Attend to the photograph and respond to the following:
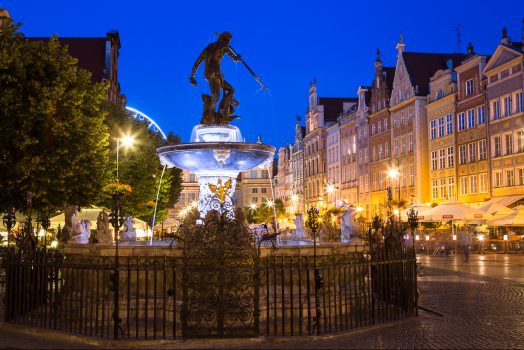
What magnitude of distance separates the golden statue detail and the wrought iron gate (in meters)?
7.12

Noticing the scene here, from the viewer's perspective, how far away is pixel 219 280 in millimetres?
10523

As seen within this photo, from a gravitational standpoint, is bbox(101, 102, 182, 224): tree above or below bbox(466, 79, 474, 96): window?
below

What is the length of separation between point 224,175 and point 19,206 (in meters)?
8.31

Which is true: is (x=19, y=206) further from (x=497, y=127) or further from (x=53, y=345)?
(x=497, y=127)

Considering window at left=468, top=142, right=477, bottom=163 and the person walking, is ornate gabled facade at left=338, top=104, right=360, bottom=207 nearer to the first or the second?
window at left=468, top=142, right=477, bottom=163

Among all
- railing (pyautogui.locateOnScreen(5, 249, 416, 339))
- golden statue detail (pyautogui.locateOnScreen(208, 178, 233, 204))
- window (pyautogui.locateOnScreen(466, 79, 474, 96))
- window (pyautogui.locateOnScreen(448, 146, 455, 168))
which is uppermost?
window (pyautogui.locateOnScreen(466, 79, 474, 96))

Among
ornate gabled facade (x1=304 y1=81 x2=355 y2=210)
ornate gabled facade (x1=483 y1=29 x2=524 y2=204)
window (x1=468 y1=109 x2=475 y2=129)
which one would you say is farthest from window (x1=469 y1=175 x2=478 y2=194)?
ornate gabled facade (x1=304 y1=81 x2=355 y2=210)

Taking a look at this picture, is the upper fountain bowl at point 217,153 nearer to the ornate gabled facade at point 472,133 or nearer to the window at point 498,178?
the window at point 498,178

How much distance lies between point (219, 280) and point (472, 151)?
1516 inches

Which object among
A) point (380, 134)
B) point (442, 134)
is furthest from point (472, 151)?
point (380, 134)

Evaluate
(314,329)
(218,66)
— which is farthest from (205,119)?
(314,329)

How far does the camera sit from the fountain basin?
16.8 meters

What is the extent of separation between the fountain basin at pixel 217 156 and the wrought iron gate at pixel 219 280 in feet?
19.0

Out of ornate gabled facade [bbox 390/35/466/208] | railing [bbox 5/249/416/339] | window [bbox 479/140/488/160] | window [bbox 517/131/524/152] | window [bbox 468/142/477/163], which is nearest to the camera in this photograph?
railing [bbox 5/249/416/339]
